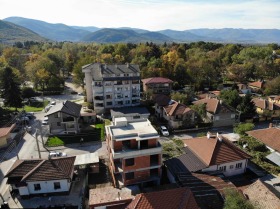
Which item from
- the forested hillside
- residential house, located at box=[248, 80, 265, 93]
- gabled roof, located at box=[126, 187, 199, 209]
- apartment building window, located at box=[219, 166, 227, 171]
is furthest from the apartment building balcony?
residential house, located at box=[248, 80, 265, 93]

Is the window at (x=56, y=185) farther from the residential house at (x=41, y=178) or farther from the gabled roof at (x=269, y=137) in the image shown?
the gabled roof at (x=269, y=137)

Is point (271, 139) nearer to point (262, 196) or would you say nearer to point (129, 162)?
point (262, 196)

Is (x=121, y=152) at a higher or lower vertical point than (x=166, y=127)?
higher

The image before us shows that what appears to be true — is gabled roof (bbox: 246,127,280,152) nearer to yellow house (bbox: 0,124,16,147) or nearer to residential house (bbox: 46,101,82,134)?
residential house (bbox: 46,101,82,134)

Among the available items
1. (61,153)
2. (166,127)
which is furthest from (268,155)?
(61,153)

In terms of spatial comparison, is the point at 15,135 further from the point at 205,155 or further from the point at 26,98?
the point at 205,155

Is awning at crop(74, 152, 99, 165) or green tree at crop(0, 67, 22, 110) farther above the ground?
green tree at crop(0, 67, 22, 110)

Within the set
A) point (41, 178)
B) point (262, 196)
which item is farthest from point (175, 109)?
point (41, 178)
